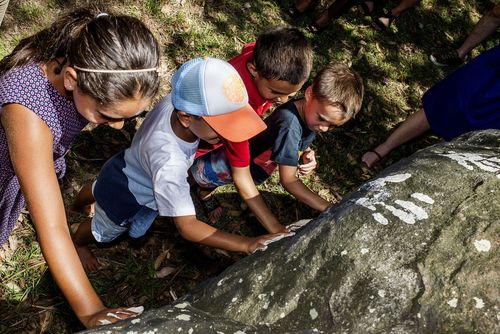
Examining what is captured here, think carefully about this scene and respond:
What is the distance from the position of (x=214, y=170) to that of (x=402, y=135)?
2.48 metres

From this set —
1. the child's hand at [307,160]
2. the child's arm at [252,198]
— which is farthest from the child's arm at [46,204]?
the child's hand at [307,160]

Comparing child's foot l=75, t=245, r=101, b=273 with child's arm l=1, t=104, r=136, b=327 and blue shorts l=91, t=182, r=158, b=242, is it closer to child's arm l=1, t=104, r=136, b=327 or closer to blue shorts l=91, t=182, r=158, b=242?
blue shorts l=91, t=182, r=158, b=242

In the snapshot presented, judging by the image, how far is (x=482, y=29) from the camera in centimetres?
655

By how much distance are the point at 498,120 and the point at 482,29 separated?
11.6 feet

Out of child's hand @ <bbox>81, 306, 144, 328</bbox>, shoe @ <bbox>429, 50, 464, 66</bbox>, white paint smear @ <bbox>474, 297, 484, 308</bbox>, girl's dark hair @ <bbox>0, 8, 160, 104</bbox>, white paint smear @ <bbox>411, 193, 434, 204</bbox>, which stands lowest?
shoe @ <bbox>429, 50, 464, 66</bbox>

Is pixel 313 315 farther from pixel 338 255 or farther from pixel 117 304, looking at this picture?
pixel 117 304

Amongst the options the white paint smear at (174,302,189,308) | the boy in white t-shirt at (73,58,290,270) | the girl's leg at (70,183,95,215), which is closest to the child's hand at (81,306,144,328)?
the white paint smear at (174,302,189,308)

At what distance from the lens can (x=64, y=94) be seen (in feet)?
7.82

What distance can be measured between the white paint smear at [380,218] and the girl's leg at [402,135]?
3446 mm

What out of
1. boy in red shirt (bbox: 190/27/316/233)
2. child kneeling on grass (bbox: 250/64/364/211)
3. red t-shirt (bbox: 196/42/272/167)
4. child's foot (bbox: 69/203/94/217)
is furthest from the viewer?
child's foot (bbox: 69/203/94/217)

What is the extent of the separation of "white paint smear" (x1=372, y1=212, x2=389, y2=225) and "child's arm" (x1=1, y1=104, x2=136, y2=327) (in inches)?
44.8

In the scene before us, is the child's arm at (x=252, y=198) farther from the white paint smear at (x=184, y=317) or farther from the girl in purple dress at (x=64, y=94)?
the white paint smear at (x=184, y=317)

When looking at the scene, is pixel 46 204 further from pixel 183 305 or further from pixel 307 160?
pixel 307 160

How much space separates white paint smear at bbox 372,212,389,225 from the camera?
5.62 feet
